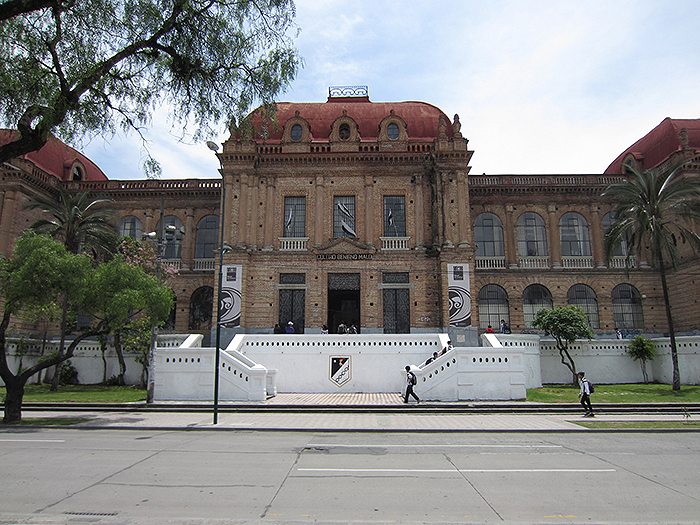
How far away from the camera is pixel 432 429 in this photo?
1484cm

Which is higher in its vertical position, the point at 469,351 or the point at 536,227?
the point at 536,227

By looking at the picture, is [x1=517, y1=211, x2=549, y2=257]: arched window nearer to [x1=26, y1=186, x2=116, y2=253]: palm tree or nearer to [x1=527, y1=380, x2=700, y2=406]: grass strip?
[x1=527, y1=380, x2=700, y2=406]: grass strip

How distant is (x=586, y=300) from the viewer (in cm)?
3572

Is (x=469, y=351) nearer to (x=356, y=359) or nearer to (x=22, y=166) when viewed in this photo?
(x=356, y=359)

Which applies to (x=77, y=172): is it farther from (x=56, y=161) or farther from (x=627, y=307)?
(x=627, y=307)

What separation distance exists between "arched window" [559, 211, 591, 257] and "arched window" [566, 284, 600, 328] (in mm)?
2764

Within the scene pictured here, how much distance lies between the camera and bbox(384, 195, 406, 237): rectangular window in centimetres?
3222

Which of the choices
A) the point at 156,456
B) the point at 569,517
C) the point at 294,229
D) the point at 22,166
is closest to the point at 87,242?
the point at 22,166

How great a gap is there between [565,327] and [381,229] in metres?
12.7

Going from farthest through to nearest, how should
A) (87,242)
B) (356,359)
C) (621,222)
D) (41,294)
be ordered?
(87,242)
(621,222)
(356,359)
(41,294)

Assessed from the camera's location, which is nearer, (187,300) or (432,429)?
(432,429)

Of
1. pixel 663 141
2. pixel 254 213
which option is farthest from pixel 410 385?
pixel 663 141

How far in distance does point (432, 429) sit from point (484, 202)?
87.7 feet

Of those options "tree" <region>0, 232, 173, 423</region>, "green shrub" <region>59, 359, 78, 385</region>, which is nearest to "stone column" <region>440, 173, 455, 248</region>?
"tree" <region>0, 232, 173, 423</region>
